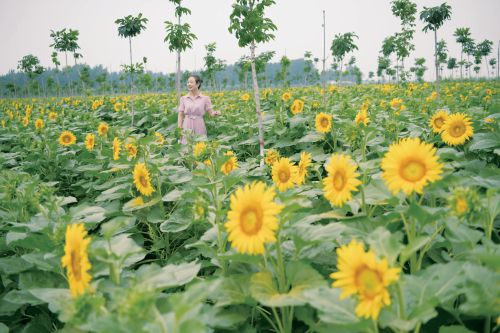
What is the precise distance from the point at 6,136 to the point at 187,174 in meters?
6.62

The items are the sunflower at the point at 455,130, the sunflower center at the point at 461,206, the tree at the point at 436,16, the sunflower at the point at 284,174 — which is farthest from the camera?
the tree at the point at 436,16

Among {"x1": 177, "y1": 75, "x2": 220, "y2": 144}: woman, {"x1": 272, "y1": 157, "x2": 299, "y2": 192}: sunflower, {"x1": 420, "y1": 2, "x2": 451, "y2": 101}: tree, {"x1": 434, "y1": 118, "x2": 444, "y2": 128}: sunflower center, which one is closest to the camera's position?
{"x1": 272, "y1": 157, "x2": 299, "y2": 192}: sunflower

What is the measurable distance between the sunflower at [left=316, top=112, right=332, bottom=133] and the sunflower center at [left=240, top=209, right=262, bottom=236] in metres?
2.88

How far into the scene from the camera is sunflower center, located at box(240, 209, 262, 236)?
56.0 inches

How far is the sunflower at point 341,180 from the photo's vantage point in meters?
1.67

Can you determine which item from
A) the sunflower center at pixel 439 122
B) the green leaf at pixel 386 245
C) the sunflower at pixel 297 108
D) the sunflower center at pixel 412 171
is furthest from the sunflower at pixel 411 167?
the sunflower at pixel 297 108

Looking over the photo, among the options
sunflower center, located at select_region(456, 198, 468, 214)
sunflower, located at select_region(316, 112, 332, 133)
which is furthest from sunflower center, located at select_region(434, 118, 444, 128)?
sunflower center, located at select_region(456, 198, 468, 214)

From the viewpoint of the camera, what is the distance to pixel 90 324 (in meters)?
1.15

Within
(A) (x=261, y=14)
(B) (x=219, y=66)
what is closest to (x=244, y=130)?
(A) (x=261, y=14)

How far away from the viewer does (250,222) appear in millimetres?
1437

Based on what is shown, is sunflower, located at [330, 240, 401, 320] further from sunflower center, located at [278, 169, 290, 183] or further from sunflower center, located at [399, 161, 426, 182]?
sunflower center, located at [278, 169, 290, 183]

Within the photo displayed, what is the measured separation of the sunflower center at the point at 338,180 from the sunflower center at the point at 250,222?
50 centimetres

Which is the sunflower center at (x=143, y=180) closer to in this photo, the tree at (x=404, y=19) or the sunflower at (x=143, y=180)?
the sunflower at (x=143, y=180)

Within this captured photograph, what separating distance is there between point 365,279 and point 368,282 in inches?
0.5
